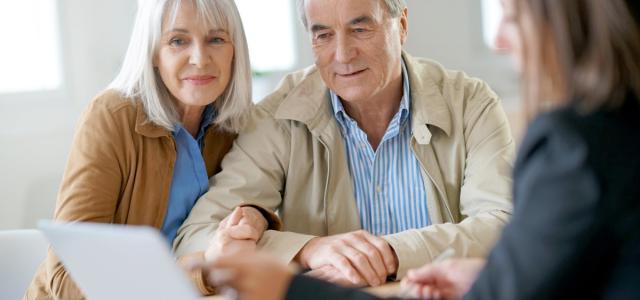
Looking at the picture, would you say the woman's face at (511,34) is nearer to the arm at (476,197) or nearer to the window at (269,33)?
the arm at (476,197)

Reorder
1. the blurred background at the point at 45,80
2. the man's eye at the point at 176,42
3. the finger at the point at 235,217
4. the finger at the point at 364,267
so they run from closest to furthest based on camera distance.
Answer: the finger at the point at 364,267 < the finger at the point at 235,217 < the man's eye at the point at 176,42 < the blurred background at the point at 45,80

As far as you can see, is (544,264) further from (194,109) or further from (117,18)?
(117,18)

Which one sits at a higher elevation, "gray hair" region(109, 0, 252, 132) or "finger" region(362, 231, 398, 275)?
"gray hair" region(109, 0, 252, 132)

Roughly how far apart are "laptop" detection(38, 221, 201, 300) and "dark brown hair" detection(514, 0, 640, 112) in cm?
48

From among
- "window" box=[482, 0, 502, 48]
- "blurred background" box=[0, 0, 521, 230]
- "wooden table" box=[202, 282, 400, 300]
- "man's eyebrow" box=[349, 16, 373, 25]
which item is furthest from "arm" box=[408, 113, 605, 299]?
"window" box=[482, 0, 502, 48]

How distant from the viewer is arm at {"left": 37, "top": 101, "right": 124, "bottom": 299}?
6.40 feet

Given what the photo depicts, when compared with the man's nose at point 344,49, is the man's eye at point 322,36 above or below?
above

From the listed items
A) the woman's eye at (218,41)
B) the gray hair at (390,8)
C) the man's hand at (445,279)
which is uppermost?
the gray hair at (390,8)

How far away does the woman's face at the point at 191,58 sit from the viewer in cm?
219

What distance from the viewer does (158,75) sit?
2.28m

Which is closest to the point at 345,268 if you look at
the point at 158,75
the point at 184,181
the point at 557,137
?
the point at 184,181

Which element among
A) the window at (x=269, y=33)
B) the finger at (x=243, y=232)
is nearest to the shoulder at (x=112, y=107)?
the finger at (x=243, y=232)

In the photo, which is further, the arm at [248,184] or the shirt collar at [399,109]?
the shirt collar at [399,109]

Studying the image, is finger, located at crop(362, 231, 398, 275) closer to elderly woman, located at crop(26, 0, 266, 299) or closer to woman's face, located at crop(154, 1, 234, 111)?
elderly woman, located at crop(26, 0, 266, 299)
